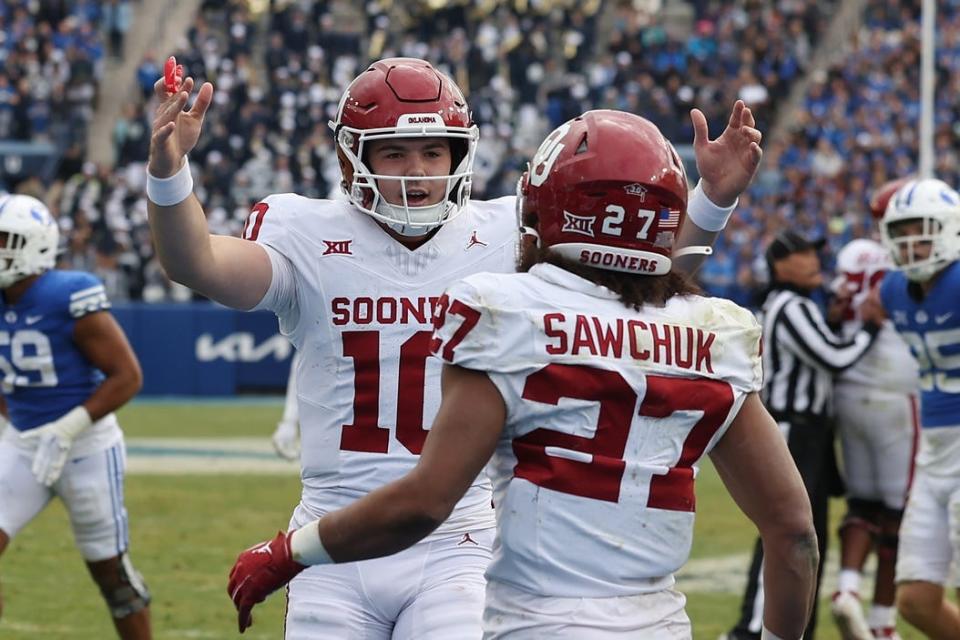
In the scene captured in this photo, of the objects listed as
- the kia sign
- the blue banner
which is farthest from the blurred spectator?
the kia sign

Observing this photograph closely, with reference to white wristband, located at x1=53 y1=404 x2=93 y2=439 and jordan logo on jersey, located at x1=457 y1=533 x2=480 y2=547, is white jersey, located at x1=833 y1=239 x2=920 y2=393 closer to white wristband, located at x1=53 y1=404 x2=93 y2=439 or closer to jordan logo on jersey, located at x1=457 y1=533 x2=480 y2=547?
white wristband, located at x1=53 y1=404 x2=93 y2=439

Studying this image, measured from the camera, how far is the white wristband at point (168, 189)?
3.25 meters

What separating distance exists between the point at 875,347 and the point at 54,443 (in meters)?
3.36

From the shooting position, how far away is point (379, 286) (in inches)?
140

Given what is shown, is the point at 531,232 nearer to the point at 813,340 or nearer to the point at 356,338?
the point at 356,338

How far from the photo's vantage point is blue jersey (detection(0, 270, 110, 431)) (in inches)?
237

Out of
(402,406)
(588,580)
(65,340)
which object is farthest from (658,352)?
(65,340)

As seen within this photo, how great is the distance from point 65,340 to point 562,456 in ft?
12.7

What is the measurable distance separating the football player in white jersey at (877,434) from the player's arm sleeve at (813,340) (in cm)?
40

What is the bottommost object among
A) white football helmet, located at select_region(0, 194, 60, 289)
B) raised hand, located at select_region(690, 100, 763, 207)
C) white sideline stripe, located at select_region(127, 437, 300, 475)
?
white sideline stripe, located at select_region(127, 437, 300, 475)

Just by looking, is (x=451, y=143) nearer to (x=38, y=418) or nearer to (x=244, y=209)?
(x=38, y=418)

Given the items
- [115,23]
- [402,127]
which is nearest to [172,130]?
[402,127]

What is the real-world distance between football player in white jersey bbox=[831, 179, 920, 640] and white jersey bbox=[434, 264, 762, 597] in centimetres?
421

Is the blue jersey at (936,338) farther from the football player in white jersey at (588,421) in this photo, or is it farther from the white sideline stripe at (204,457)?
the white sideline stripe at (204,457)
